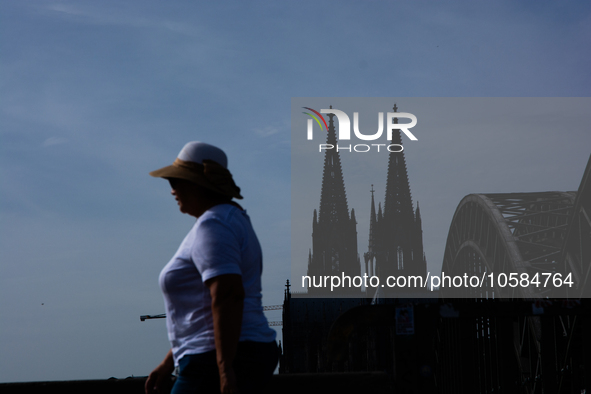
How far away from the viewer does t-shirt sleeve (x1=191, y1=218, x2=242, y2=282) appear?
2568mm

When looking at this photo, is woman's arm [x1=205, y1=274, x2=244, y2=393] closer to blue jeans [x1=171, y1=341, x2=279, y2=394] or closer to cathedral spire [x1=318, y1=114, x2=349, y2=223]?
blue jeans [x1=171, y1=341, x2=279, y2=394]

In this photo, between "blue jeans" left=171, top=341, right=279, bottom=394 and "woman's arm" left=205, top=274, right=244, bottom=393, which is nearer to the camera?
"woman's arm" left=205, top=274, right=244, bottom=393

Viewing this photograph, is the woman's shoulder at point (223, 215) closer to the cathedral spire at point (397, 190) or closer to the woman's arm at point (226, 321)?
the woman's arm at point (226, 321)

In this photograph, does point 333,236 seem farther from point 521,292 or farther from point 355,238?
point 521,292

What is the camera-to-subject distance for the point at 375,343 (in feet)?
146

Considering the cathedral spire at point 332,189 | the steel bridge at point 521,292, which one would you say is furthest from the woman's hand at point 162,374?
the cathedral spire at point 332,189

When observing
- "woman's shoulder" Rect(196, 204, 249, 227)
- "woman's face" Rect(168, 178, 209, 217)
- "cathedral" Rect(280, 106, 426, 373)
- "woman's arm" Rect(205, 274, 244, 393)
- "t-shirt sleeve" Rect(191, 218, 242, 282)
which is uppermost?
"cathedral" Rect(280, 106, 426, 373)

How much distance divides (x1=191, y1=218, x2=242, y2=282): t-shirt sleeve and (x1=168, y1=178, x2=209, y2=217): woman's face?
0.67 ft

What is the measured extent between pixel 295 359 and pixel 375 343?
2330 centimetres

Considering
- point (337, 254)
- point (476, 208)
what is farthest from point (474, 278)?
point (337, 254)

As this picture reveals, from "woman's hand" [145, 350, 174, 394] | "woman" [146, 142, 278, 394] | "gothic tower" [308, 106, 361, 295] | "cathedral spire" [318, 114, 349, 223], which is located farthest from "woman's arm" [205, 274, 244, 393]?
"cathedral spire" [318, 114, 349, 223]

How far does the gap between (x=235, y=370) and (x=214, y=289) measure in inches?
13.9

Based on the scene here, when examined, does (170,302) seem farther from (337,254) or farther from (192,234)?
(337,254)

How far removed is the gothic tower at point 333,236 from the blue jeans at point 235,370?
293ft
